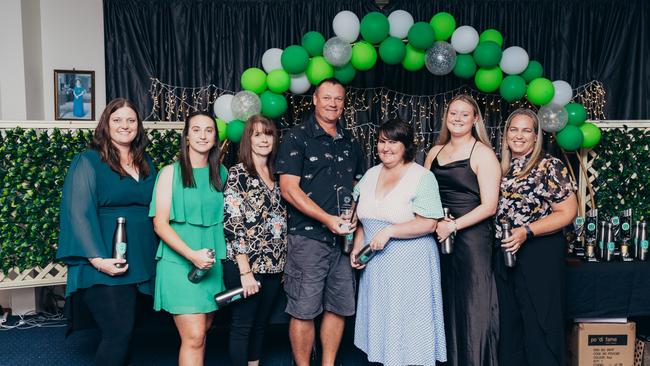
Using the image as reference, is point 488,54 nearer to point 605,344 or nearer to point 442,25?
point 442,25

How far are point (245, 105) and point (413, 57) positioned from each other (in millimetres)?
1151

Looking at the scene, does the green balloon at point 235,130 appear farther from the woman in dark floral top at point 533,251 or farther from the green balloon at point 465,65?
the woman in dark floral top at point 533,251

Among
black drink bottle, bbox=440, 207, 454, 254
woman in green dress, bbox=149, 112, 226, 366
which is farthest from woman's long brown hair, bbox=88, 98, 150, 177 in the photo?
black drink bottle, bbox=440, 207, 454, 254

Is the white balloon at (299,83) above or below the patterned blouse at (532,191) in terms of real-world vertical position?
above

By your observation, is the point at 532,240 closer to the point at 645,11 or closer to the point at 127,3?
the point at 645,11

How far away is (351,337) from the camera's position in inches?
143

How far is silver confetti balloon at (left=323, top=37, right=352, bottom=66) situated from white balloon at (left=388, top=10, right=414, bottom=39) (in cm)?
33

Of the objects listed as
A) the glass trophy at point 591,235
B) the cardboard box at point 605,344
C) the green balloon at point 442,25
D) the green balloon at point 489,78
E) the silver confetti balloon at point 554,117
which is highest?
the green balloon at point 442,25

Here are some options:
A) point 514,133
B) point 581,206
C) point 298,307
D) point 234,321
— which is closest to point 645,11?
point 581,206

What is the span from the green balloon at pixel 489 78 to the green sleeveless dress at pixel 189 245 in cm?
206

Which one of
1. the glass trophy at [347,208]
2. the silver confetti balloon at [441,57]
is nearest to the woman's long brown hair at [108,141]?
the glass trophy at [347,208]

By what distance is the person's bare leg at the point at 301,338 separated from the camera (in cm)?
271

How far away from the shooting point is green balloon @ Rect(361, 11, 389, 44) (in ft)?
11.2

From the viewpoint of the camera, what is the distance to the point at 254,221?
251cm
